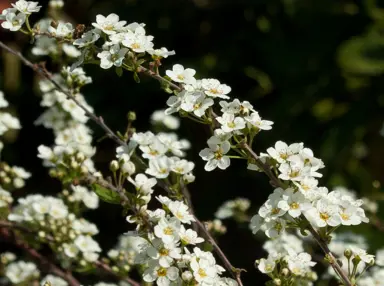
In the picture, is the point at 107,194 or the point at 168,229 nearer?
the point at 168,229

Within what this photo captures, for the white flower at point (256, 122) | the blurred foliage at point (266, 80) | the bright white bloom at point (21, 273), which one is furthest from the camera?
the blurred foliage at point (266, 80)

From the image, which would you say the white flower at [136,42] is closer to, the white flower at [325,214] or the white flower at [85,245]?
the white flower at [325,214]

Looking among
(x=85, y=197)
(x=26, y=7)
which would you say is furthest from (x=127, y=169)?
(x=85, y=197)

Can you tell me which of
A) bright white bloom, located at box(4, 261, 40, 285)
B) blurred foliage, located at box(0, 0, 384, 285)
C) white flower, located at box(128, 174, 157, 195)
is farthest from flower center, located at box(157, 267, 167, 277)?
blurred foliage, located at box(0, 0, 384, 285)

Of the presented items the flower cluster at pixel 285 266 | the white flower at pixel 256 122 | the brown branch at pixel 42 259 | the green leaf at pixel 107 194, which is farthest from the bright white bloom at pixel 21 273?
the white flower at pixel 256 122

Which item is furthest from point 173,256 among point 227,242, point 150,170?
point 227,242

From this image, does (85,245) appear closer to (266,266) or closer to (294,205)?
(266,266)
